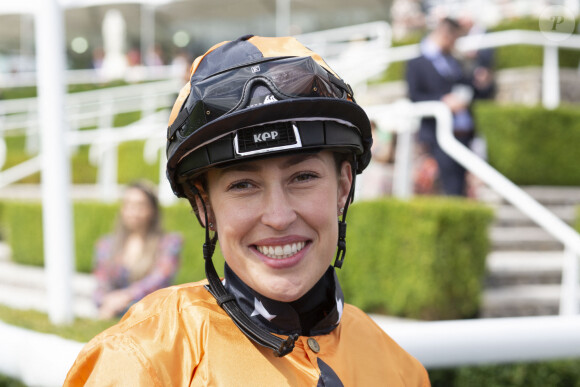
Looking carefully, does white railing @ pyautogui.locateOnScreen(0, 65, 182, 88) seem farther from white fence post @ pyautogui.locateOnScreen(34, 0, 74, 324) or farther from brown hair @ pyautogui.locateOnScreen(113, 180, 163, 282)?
white fence post @ pyautogui.locateOnScreen(34, 0, 74, 324)

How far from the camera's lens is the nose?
1.36 metres

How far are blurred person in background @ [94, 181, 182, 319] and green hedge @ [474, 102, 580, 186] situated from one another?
3.54 meters

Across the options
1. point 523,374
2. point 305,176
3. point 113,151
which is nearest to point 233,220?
point 305,176

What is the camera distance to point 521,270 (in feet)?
18.5

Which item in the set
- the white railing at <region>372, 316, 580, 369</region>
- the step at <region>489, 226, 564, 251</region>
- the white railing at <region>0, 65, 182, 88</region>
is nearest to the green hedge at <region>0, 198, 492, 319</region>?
the step at <region>489, 226, 564, 251</region>

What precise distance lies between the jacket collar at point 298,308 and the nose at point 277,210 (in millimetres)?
173

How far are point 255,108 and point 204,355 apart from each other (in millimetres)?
486

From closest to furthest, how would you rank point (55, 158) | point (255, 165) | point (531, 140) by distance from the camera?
1. point (255, 165)
2. point (55, 158)
3. point (531, 140)

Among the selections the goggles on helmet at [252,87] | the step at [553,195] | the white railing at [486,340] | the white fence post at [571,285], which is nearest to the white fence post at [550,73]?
the step at [553,195]

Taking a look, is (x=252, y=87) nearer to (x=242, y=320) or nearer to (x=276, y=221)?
(x=276, y=221)

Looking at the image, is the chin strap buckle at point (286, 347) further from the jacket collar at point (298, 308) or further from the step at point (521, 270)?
the step at point (521, 270)

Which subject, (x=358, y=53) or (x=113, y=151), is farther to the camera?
(x=358, y=53)

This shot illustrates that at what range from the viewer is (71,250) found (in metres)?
4.18

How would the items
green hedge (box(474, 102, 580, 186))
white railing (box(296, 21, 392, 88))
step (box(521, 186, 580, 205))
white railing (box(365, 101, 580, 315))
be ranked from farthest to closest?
white railing (box(296, 21, 392, 88)) → step (box(521, 186, 580, 205)) → green hedge (box(474, 102, 580, 186)) → white railing (box(365, 101, 580, 315))
